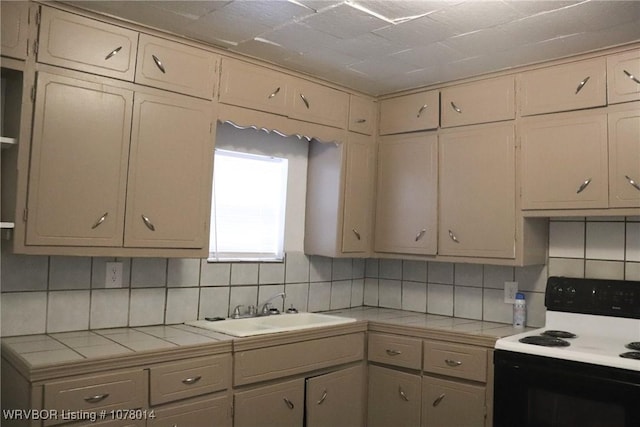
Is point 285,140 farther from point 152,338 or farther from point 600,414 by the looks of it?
point 600,414

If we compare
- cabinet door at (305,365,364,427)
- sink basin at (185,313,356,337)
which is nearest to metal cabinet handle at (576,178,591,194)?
Result: sink basin at (185,313,356,337)

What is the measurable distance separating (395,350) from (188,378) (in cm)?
123

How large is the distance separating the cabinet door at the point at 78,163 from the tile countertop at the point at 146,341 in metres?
0.42

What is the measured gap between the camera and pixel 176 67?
251cm

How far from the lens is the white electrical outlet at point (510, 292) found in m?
3.06

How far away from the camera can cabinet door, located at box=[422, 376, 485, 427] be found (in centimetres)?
266

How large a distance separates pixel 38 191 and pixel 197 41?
103cm

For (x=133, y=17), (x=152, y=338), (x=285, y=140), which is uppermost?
(x=133, y=17)

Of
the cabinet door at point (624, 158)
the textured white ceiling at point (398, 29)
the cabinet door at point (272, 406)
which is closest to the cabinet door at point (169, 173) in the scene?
the textured white ceiling at point (398, 29)

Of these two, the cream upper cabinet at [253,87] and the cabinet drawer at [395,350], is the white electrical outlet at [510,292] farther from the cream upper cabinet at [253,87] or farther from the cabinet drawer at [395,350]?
the cream upper cabinet at [253,87]

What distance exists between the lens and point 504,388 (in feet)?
8.03

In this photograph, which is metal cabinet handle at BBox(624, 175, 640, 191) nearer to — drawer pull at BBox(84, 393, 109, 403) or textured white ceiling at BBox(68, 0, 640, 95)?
textured white ceiling at BBox(68, 0, 640, 95)

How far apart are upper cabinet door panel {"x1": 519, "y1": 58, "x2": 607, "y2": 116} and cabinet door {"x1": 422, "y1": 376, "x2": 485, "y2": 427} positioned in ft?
4.89

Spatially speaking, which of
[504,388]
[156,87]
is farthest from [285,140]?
[504,388]
